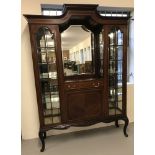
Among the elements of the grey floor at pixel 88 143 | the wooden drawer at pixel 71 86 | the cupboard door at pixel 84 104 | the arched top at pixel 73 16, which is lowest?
the grey floor at pixel 88 143

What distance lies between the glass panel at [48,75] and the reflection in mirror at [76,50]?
0.40m

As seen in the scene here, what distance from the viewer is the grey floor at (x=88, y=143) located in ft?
8.69

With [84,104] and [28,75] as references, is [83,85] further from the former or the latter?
[28,75]

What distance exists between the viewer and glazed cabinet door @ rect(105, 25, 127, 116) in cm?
289

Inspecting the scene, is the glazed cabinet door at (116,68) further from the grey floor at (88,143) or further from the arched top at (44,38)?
the arched top at (44,38)

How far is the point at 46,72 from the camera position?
2768 mm

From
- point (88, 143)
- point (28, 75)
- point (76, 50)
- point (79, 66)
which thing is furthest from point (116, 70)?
point (28, 75)

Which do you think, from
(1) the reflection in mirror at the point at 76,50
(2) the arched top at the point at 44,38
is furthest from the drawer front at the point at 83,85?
(2) the arched top at the point at 44,38

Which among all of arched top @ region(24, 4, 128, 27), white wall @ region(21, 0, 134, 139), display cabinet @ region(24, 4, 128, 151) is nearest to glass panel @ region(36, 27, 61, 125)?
display cabinet @ region(24, 4, 128, 151)
